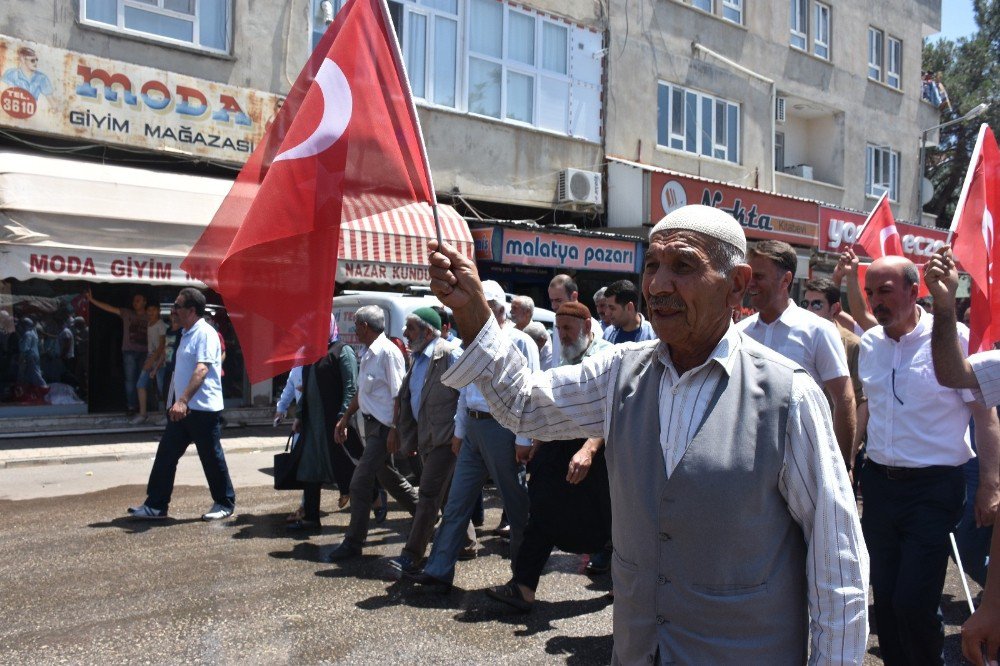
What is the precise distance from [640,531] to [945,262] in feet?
7.85

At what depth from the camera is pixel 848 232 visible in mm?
24734

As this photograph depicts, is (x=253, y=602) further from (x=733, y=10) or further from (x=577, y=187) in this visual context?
(x=733, y=10)

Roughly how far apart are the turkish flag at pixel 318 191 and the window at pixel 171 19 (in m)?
11.2

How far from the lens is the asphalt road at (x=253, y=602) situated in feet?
15.5

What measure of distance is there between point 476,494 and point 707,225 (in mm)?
4125

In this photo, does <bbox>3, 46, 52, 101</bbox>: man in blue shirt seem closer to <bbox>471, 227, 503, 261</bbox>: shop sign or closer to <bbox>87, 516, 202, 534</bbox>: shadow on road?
<bbox>471, 227, 503, 261</bbox>: shop sign

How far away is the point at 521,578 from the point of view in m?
5.36

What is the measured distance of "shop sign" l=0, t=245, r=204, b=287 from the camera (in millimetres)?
10953

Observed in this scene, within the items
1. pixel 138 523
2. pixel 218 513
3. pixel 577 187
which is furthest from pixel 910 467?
pixel 577 187

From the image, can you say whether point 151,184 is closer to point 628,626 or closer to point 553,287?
point 553,287

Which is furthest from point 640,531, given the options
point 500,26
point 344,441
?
point 500,26

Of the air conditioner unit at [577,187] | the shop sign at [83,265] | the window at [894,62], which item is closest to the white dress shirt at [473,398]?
the shop sign at [83,265]

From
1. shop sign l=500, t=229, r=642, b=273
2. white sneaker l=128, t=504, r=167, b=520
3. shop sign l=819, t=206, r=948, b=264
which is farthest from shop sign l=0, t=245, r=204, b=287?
shop sign l=819, t=206, r=948, b=264

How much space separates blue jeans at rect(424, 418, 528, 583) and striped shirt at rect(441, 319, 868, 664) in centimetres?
347
